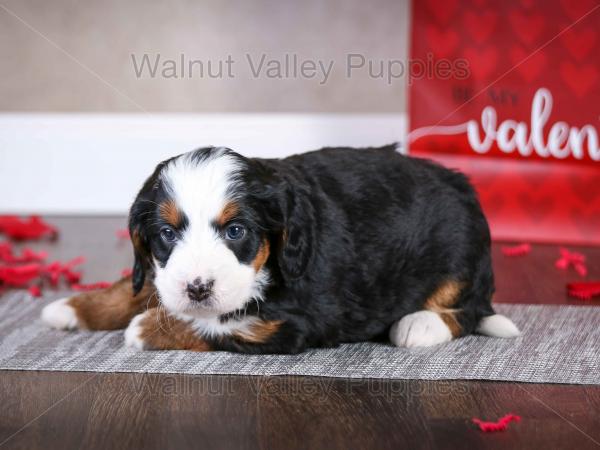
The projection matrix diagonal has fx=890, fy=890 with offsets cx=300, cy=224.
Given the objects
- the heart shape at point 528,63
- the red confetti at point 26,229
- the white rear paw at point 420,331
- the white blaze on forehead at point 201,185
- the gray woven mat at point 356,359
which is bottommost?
the gray woven mat at point 356,359

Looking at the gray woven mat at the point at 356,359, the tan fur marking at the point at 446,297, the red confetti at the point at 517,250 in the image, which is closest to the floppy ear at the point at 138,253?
the gray woven mat at the point at 356,359

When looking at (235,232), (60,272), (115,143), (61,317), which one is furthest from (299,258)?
(115,143)

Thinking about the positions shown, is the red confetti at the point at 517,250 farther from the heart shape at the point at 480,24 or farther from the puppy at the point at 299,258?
the puppy at the point at 299,258

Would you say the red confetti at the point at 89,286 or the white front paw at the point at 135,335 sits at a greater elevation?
the red confetti at the point at 89,286

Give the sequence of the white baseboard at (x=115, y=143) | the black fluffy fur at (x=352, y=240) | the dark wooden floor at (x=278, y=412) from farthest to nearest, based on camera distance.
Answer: the white baseboard at (x=115, y=143) → the black fluffy fur at (x=352, y=240) → the dark wooden floor at (x=278, y=412)

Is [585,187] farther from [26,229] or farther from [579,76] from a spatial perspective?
[26,229]

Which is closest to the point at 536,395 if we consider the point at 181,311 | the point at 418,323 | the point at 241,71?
the point at 418,323
